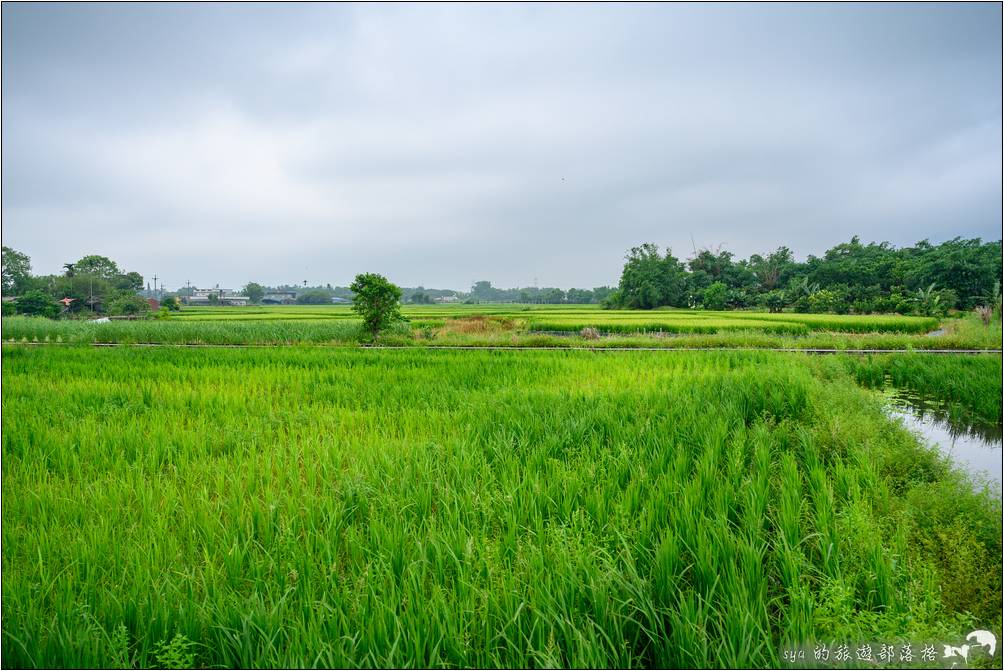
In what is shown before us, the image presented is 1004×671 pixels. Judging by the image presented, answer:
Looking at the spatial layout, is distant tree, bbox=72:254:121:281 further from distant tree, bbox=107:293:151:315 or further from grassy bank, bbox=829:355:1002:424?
grassy bank, bbox=829:355:1002:424

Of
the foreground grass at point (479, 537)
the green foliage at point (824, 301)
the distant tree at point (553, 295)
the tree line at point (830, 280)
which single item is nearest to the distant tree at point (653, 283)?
the tree line at point (830, 280)

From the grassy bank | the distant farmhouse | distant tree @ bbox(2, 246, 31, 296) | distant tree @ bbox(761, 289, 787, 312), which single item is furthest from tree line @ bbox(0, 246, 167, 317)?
distant tree @ bbox(761, 289, 787, 312)

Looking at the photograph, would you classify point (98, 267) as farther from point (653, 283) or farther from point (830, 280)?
point (830, 280)

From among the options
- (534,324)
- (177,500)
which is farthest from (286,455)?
(534,324)

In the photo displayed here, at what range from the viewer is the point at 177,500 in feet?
9.92

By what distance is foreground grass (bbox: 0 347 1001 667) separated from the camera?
1.79 meters

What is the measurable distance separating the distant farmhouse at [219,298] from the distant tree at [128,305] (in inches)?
753

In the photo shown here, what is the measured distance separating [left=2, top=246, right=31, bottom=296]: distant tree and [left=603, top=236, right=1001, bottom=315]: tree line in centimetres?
3541

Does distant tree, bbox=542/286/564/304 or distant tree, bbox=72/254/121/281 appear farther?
distant tree, bbox=542/286/564/304

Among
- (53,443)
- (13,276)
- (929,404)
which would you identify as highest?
(13,276)

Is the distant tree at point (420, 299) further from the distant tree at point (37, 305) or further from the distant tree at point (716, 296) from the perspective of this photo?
the distant tree at point (37, 305)

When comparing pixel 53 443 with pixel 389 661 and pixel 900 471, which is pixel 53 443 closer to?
pixel 389 661

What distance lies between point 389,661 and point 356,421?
3654 mm

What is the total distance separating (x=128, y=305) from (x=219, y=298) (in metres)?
21.0
